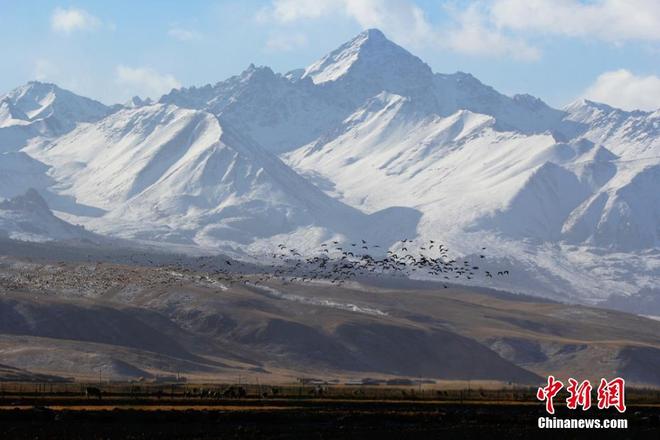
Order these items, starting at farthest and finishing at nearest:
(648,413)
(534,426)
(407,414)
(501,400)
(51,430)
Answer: (501,400), (648,413), (407,414), (534,426), (51,430)

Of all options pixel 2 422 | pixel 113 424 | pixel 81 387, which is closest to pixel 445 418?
pixel 113 424

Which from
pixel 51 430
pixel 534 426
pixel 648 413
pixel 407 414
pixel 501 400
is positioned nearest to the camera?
pixel 51 430

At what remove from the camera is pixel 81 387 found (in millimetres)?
148125

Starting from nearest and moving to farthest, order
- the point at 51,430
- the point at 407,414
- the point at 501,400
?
the point at 51,430 < the point at 407,414 < the point at 501,400

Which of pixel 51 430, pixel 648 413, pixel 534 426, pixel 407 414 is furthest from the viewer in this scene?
pixel 648 413

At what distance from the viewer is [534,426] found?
10738cm

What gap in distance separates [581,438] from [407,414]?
19.9 m

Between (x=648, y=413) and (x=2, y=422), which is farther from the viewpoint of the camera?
(x=648, y=413)

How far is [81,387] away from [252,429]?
51956 mm

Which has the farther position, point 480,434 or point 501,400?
point 501,400

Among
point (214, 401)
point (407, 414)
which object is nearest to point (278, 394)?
point (214, 401)

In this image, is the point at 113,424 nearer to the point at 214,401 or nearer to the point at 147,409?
the point at 147,409

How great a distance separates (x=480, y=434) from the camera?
101562 mm

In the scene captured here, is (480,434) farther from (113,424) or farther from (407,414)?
(113,424)
